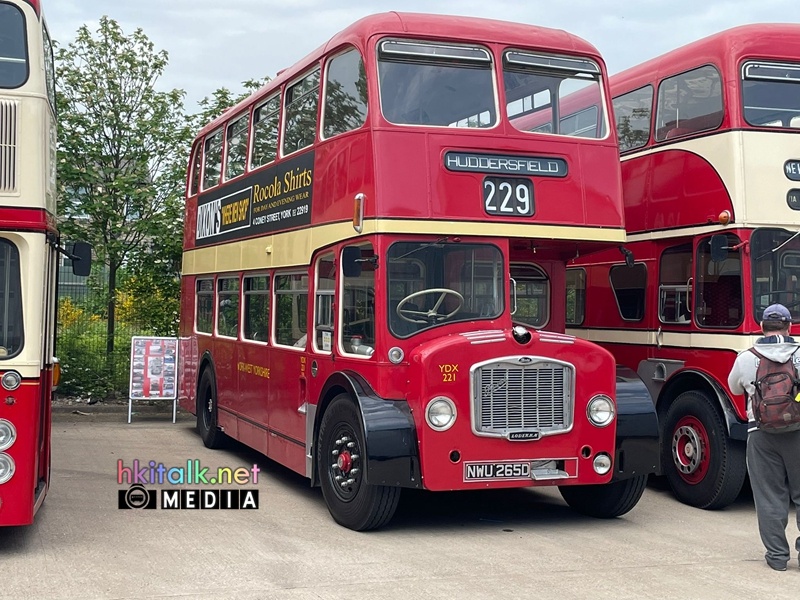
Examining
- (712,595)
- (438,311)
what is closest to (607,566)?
(712,595)

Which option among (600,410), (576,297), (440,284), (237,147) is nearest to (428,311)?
(440,284)

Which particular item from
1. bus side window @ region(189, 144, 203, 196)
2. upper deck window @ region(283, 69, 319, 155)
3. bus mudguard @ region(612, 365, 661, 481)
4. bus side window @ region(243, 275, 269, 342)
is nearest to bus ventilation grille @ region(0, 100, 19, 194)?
upper deck window @ region(283, 69, 319, 155)

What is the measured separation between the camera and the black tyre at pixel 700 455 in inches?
399

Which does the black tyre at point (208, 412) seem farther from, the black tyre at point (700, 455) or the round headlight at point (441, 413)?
the round headlight at point (441, 413)

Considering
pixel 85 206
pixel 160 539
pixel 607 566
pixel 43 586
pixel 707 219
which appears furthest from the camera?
pixel 85 206

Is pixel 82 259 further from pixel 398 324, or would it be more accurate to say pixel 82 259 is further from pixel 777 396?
pixel 777 396

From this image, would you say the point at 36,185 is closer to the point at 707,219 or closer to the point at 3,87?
the point at 3,87

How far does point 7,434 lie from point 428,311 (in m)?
A: 3.33

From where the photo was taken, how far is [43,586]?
7039 mm

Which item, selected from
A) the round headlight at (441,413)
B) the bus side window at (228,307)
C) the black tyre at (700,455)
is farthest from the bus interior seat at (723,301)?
the bus side window at (228,307)

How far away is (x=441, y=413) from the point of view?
860 centimetres

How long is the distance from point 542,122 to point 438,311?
1919 mm

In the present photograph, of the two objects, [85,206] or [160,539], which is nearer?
[160,539]

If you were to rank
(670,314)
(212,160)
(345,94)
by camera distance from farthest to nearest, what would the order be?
Answer: (212,160) < (670,314) < (345,94)
